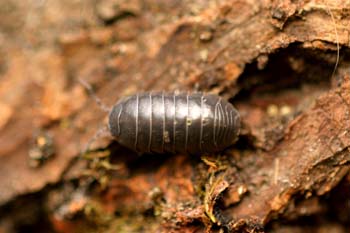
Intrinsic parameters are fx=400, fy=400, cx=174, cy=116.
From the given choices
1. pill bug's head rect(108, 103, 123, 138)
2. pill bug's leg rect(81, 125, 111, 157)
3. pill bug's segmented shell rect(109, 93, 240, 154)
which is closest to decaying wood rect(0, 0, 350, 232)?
pill bug's leg rect(81, 125, 111, 157)

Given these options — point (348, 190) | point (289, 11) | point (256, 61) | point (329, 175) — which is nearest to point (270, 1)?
point (289, 11)

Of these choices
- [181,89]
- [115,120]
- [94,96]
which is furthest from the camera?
[94,96]

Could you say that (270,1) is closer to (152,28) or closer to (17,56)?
(152,28)

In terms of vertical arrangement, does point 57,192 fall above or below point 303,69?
below

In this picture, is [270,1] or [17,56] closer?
[270,1]

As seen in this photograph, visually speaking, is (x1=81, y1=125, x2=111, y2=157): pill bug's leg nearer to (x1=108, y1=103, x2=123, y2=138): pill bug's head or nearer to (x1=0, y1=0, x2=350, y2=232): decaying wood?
(x1=0, y1=0, x2=350, y2=232): decaying wood

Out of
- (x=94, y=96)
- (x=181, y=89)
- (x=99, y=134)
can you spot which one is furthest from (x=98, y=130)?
(x=181, y=89)

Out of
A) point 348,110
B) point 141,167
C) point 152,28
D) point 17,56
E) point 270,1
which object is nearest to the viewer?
point 348,110

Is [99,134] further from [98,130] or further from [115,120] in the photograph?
[115,120]
